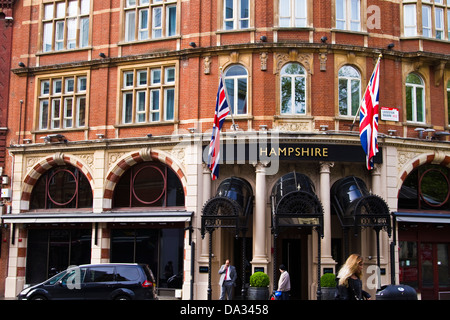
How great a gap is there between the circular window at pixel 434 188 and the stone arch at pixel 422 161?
52cm

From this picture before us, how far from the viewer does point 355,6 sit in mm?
22844

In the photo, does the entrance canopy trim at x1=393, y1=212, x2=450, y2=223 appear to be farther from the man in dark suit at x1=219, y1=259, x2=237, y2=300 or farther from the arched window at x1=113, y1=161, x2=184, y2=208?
the arched window at x1=113, y1=161, x2=184, y2=208

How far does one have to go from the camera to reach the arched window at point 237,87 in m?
22.1

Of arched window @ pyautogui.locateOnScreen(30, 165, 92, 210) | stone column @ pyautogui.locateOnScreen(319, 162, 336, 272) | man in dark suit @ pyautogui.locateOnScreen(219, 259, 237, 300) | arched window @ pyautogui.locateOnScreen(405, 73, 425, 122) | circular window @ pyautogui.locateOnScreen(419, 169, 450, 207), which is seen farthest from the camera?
arched window @ pyautogui.locateOnScreen(30, 165, 92, 210)

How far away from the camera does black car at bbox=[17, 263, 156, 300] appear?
17.2 m

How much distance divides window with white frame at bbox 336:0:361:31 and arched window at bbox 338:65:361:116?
1787 millimetres

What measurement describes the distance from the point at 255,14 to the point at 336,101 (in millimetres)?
4951

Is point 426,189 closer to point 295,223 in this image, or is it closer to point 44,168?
point 295,223

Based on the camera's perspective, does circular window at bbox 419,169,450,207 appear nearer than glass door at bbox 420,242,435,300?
No

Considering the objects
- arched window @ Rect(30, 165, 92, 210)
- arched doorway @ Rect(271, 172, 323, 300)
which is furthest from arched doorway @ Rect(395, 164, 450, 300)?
arched window @ Rect(30, 165, 92, 210)

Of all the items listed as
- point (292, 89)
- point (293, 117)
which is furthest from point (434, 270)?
point (292, 89)

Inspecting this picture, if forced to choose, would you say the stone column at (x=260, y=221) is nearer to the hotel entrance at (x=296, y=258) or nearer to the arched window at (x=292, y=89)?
the hotel entrance at (x=296, y=258)

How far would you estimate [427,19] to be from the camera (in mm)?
23375

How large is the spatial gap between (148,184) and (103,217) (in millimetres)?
2360
